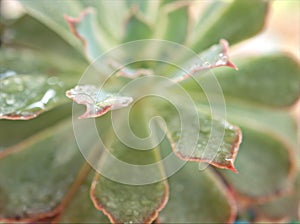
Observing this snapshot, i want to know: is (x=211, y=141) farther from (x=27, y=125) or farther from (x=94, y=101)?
(x=27, y=125)

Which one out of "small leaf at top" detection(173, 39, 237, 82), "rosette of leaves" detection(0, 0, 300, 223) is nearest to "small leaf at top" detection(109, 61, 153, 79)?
"rosette of leaves" detection(0, 0, 300, 223)

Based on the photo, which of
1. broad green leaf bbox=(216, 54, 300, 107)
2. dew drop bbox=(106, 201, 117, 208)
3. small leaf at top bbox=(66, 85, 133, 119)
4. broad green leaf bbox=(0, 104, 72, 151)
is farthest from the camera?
broad green leaf bbox=(216, 54, 300, 107)

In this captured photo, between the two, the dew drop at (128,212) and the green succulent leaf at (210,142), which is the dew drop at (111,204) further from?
the green succulent leaf at (210,142)

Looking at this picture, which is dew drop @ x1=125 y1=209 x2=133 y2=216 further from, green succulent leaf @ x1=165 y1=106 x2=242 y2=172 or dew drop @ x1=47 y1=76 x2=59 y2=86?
dew drop @ x1=47 y1=76 x2=59 y2=86

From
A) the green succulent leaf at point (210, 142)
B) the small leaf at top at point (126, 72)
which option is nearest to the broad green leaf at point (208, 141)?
the green succulent leaf at point (210, 142)

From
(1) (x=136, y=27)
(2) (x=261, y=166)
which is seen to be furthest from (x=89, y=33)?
(2) (x=261, y=166)

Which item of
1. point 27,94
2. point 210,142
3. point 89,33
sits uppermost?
point 89,33
